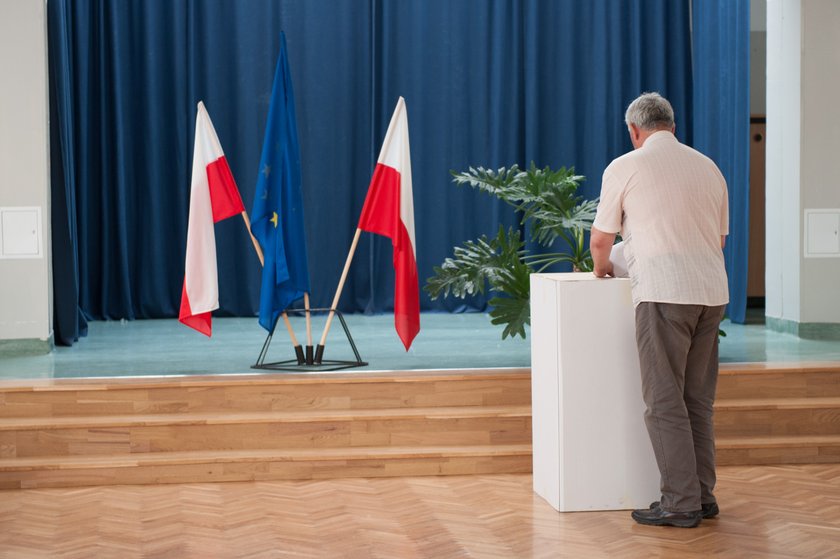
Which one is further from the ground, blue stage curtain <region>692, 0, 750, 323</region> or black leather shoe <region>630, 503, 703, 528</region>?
blue stage curtain <region>692, 0, 750, 323</region>

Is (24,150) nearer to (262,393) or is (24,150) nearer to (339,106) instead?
(262,393)

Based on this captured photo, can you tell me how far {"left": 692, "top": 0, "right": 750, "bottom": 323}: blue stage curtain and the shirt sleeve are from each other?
447 cm

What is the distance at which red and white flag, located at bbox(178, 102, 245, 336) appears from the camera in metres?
5.68

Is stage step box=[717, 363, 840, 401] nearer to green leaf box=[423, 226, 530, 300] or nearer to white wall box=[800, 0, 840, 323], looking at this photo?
green leaf box=[423, 226, 530, 300]

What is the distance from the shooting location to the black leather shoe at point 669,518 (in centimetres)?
377

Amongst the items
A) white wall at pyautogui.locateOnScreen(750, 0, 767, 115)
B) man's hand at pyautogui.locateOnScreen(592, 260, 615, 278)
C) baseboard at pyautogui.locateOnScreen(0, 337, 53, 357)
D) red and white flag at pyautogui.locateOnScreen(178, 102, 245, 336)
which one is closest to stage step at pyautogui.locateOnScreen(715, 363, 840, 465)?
man's hand at pyautogui.locateOnScreen(592, 260, 615, 278)

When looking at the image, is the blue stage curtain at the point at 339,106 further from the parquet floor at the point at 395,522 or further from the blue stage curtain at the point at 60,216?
the parquet floor at the point at 395,522

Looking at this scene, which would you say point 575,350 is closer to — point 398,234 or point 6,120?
point 398,234

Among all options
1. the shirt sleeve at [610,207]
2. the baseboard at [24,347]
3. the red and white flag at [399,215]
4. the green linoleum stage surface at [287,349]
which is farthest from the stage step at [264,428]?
the baseboard at [24,347]

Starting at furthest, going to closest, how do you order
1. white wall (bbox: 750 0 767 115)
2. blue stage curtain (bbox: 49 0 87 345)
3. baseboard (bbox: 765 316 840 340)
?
white wall (bbox: 750 0 767 115), baseboard (bbox: 765 316 840 340), blue stage curtain (bbox: 49 0 87 345)

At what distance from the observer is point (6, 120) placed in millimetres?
6441

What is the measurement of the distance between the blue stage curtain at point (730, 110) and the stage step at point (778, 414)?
2.73 meters

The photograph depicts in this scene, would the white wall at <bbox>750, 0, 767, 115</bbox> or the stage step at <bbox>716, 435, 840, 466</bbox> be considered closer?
the stage step at <bbox>716, 435, 840, 466</bbox>

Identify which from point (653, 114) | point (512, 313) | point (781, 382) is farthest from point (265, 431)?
point (781, 382)
